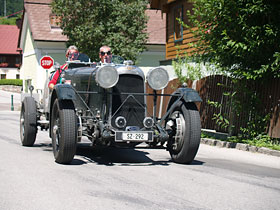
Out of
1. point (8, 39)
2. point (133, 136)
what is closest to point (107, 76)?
point (133, 136)

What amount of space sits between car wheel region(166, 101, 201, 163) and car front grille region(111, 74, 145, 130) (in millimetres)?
555

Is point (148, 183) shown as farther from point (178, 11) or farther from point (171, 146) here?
point (178, 11)

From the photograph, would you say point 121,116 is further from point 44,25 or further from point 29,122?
point 44,25

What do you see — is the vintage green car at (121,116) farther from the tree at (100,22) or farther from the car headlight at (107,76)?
the tree at (100,22)

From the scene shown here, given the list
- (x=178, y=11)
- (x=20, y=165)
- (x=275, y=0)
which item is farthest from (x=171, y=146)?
(x=178, y=11)

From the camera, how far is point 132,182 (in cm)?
666

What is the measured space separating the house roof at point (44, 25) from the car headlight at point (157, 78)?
1102 inches

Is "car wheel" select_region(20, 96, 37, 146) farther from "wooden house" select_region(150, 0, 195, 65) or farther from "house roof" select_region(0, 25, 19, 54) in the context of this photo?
"house roof" select_region(0, 25, 19, 54)

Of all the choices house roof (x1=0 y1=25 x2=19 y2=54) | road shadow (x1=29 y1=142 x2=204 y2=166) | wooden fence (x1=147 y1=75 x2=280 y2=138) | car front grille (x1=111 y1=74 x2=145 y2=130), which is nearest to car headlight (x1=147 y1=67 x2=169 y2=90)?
car front grille (x1=111 y1=74 x2=145 y2=130)

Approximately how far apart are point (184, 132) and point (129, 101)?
1.09 metres

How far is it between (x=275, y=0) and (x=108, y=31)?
718 inches

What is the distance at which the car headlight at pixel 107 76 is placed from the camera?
7918 millimetres

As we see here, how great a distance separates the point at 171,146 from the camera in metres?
8.61

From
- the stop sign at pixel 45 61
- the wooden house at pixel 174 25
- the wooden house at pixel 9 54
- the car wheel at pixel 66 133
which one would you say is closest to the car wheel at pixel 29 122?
the car wheel at pixel 66 133
